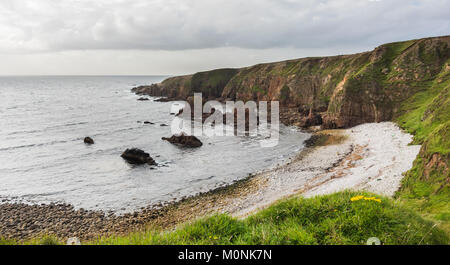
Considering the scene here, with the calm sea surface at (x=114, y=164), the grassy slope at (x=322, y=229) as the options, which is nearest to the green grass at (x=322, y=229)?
the grassy slope at (x=322, y=229)

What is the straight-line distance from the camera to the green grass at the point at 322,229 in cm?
550

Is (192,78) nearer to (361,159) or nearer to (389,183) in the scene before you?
(361,159)

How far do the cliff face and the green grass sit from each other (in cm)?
4323

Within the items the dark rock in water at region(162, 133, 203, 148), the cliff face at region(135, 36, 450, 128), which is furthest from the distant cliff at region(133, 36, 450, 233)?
the dark rock in water at region(162, 133, 203, 148)

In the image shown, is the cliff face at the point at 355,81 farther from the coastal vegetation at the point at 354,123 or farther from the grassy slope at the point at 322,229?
the grassy slope at the point at 322,229

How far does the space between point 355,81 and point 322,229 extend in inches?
2003

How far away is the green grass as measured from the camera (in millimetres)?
5504

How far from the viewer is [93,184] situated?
2700cm

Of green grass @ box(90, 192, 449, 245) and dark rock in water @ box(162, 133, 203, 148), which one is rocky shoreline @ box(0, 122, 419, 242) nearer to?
green grass @ box(90, 192, 449, 245)

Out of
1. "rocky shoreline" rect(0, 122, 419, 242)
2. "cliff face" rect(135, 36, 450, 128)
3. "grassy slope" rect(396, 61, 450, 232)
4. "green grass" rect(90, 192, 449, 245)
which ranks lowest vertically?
"rocky shoreline" rect(0, 122, 419, 242)

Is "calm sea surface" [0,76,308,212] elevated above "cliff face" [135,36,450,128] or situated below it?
below

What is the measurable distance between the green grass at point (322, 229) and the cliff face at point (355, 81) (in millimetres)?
43228

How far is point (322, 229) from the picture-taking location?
596 cm
